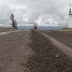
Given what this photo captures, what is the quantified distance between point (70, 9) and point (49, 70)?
1695 inches

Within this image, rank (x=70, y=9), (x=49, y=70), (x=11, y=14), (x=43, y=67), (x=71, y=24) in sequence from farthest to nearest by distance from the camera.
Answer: (x=11, y=14)
(x=70, y=9)
(x=71, y=24)
(x=43, y=67)
(x=49, y=70)

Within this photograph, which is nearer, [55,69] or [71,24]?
[55,69]

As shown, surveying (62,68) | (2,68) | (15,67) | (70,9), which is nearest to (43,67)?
(62,68)

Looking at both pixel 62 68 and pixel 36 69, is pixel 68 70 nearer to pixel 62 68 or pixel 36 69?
pixel 62 68

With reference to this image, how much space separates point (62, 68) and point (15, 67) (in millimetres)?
2319

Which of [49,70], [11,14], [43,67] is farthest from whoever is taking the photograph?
[11,14]

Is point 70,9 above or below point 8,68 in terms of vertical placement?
above

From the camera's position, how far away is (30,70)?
448 cm

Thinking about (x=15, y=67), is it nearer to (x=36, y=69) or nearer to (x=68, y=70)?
(x=36, y=69)

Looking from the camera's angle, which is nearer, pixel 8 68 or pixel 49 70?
pixel 49 70

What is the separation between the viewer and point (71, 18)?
3991cm

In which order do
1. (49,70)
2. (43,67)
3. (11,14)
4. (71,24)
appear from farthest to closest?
(11,14)
(71,24)
(43,67)
(49,70)

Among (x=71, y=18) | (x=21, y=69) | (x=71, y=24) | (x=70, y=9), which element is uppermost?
(x=70, y=9)

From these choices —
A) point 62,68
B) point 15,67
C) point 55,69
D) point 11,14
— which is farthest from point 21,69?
point 11,14
